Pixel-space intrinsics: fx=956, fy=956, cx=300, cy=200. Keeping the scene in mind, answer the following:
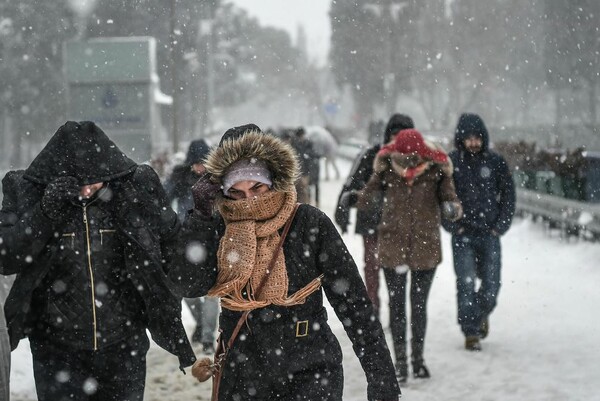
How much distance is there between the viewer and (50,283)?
12.9 ft

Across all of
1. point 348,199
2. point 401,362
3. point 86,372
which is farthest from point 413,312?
point 86,372

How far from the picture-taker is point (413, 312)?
22.1 feet

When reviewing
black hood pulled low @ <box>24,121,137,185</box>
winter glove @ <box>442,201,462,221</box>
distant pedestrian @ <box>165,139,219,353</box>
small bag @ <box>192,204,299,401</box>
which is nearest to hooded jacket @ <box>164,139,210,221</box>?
distant pedestrian @ <box>165,139,219,353</box>

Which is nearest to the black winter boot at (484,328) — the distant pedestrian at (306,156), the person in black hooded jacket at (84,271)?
the person in black hooded jacket at (84,271)

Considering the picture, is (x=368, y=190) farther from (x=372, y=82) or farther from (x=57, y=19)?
(x=372, y=82)

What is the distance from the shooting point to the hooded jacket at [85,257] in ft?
12.7

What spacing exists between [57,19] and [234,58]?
2893 cm

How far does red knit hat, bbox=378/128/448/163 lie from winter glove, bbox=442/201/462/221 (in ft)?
1.02

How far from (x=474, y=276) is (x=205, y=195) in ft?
15.3

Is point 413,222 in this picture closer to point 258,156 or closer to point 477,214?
point 477,214

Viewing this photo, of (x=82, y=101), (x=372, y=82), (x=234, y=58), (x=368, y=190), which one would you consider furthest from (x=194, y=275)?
(x=234, y=58)

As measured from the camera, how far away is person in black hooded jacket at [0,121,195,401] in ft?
12.7

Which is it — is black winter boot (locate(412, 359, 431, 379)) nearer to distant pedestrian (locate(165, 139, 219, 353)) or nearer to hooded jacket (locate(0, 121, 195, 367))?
distant pedestrian (locate(165, 139, 219, 353))

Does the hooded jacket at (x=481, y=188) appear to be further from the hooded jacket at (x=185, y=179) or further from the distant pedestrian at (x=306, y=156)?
the distant pedestrian at (x=306, y=156)
